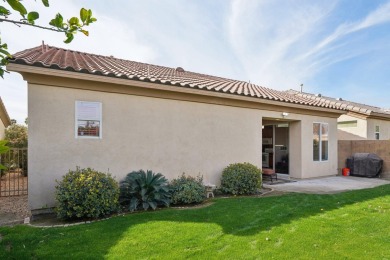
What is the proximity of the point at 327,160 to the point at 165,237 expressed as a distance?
12.4m

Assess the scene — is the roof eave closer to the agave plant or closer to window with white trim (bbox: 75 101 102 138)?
window with white trim (bbox: 75 101 102 138)

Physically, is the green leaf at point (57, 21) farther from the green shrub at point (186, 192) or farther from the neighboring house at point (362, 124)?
the neighboring house at point (362, 124)

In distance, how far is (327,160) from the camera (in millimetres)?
14578

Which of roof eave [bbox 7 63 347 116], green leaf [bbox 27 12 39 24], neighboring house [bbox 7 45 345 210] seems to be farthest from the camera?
neighboring house [bbox 7 45 345 210]

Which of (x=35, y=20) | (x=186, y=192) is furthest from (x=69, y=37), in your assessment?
(x=186, y=192)

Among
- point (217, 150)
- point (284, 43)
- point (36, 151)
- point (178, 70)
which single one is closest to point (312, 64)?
point (284, 43)

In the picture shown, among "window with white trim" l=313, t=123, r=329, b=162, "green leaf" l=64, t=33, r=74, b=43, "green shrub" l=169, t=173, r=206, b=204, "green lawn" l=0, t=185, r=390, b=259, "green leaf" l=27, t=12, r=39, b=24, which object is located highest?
"green leaf" l=27, t=12, r=39, b=24

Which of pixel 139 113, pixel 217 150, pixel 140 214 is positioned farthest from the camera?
pixel 217 150

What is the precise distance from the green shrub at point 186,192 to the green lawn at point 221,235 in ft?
2.84

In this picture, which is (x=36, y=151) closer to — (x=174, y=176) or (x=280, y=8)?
(x=174, y=176)

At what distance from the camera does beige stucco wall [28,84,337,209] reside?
23.8ft

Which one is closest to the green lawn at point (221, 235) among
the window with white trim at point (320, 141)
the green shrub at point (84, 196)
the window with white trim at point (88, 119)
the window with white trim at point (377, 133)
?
the green shrub at point (84, 196)

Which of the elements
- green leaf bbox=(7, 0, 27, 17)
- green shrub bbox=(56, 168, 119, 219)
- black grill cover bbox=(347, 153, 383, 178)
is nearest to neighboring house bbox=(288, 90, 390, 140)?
black grill cover bbox=(347, 153, 383, 178)

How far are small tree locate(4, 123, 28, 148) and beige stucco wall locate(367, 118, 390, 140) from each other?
23.8 metres
